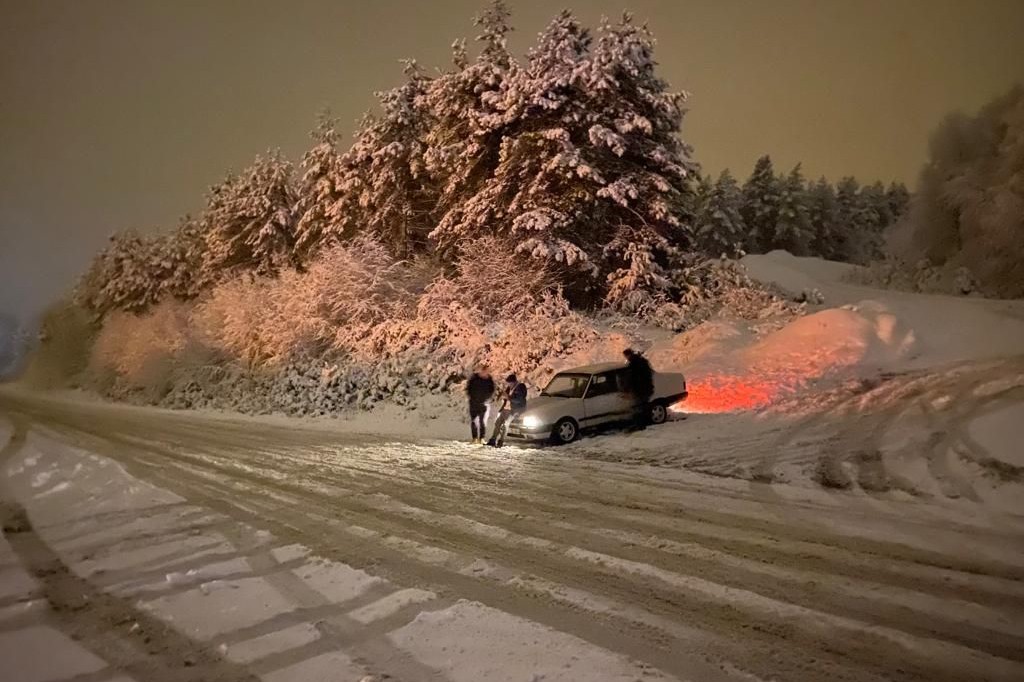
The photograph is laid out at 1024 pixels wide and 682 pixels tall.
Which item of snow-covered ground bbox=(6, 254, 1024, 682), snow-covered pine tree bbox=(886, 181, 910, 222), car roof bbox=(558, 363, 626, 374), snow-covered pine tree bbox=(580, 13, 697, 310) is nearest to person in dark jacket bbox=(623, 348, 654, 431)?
car roof bbox=(558, 363, 626, 374)

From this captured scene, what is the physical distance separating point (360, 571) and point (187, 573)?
1.85 meters

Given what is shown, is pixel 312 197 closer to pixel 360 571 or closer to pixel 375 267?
pixel 375 267

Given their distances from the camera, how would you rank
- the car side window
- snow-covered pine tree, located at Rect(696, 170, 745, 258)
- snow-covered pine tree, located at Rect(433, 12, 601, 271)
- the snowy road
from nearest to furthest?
the snowy road < the car side window < snow-covered pine tree, located at Rect(433, 12, 601, 271) < snow-covered pine tree, located at Rect(696, 170, 745, 258)

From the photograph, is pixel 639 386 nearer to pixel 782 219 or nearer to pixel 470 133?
pixel 470 133

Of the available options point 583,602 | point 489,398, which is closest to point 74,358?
point 489,398

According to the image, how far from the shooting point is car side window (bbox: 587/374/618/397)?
1605cm

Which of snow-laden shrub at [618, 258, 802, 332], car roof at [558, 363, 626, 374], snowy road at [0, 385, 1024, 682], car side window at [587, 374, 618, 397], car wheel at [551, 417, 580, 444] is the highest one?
snow-laden shrub at [618, 258, 802, 332]

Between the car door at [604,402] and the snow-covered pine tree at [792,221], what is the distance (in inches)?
2601

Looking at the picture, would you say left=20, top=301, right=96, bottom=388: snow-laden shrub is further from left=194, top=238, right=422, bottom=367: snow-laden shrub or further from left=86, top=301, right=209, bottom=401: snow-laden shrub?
left=194, top=238, right=422, bottom=367: snow-laden shrub

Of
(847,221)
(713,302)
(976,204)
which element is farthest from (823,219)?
(713,302)

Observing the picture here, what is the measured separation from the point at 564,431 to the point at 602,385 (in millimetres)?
1459

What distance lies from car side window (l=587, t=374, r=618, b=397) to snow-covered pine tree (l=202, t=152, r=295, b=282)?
94.9 feet

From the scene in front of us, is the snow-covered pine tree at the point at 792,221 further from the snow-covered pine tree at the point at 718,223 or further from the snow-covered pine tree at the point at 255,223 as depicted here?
the snow-covered pine tree at the point at 255,223

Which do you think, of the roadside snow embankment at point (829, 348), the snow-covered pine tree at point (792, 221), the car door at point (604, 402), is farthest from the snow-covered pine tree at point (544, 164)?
the snow-covered pine tree at point (792, 221)
